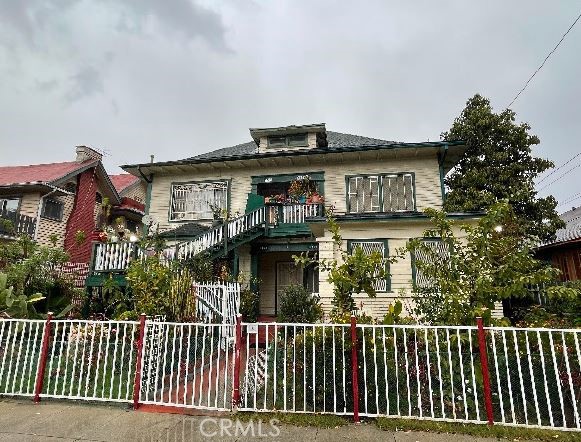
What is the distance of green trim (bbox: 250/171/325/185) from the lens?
15.1 metres

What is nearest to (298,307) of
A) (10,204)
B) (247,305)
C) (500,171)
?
(247,305)

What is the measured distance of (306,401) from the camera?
519cm

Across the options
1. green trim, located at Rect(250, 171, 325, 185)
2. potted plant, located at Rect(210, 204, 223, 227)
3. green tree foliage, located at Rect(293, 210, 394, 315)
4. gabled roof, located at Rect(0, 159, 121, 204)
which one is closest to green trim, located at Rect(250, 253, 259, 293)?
potted plant, located at Rect(210, 204, 223, 227)

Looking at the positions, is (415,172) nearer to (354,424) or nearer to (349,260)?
(349,260)

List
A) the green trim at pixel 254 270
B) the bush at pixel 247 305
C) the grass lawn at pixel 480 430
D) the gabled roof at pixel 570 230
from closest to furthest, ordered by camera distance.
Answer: the grass lawn at pixel 480 430 < the bush at pixel 247 305 < the green trim at pixel 254 270 < the gabled roof at pixel 570 230

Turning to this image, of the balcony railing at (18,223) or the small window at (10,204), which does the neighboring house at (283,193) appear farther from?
the small window at (10,204)

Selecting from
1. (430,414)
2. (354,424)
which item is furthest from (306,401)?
(430,414)

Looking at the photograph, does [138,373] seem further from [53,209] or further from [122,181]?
[122,181]

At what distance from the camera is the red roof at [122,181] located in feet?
87.0

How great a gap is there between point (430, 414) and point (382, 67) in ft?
33.5

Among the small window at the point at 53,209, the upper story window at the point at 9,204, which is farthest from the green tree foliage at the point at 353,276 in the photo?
the upper story window at the point at 9,204

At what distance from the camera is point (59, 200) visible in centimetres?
1992

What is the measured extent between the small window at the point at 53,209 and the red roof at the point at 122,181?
6.07m

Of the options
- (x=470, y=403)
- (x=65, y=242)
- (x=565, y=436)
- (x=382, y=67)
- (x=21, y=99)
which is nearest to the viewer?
(x=565, y=436)
